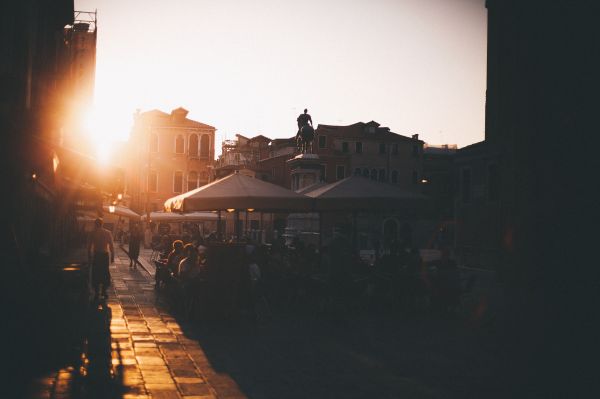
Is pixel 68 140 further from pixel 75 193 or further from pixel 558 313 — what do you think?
pixel 558 313

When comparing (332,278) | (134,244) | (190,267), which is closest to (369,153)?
(134,244)

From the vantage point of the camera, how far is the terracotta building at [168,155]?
217 ft

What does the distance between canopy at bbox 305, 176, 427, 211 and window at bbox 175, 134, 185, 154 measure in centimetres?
5458

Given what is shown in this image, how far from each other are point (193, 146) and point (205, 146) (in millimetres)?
1202

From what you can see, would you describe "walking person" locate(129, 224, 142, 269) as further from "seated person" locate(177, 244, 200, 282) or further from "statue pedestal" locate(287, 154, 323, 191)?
"seated person" locate(177, 244, 200, 282)

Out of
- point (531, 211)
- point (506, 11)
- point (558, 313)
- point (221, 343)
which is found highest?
point (506, 11)

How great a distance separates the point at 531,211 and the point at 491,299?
433 inches

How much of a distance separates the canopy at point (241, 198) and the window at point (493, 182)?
21001mm

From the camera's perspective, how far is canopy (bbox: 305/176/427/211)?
1328 centimetres

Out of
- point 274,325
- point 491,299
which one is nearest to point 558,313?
point 274,325

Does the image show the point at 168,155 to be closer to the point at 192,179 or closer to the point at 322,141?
the point at 192,179

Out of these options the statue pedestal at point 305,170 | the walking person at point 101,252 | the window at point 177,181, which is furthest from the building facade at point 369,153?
the walking person at point 101,252

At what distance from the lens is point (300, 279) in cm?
1317

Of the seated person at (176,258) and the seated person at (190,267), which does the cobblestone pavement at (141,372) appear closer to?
the seated person at (190,267)
